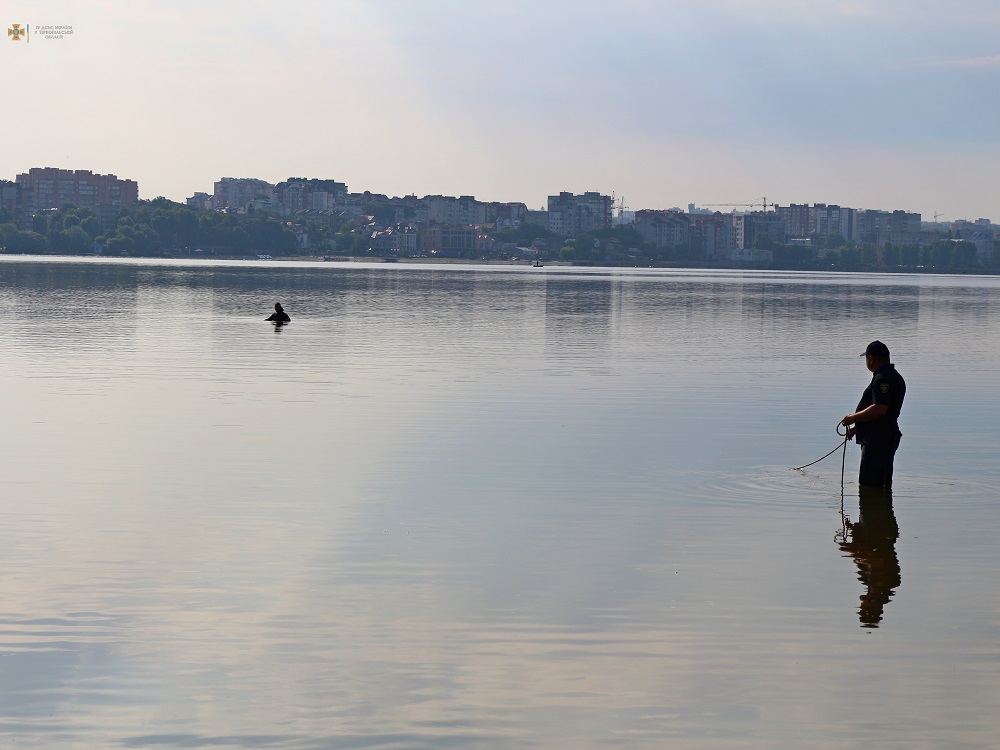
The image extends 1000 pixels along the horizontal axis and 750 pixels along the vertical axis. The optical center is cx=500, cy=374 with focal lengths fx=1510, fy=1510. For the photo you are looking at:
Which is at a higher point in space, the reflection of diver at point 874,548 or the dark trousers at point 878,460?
the dark trousers at point 878,460

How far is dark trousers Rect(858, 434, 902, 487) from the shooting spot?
53.9 feet

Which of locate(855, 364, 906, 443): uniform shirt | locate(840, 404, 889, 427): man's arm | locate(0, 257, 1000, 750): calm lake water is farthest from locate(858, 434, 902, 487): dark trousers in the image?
locate(840, 404, 889, 427): man's arm

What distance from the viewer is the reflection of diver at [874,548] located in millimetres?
11916

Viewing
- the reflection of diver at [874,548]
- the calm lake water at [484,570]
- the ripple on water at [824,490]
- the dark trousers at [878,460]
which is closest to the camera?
the calm lake water at [484,570]

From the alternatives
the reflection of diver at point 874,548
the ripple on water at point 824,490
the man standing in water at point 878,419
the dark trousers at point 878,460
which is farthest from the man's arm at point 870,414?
the ripple on water at point 824,490

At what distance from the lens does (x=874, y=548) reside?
46.4 ft

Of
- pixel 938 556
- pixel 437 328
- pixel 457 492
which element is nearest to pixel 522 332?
pixel 437 328

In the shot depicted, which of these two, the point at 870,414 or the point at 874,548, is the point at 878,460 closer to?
the point at 870,414

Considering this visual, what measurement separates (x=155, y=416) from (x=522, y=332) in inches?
1189

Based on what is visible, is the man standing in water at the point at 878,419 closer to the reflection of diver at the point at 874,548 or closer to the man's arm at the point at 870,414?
the man's arm at the point at 870,414

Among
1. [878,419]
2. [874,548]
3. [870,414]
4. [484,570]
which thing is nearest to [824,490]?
[878,419]

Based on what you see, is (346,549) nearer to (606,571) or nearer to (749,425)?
(606,571)

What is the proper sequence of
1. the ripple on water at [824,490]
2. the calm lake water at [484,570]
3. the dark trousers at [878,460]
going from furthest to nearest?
the ripple on water at [824,490] < the dark trousers at [878,460] < the calm lake water at [484,570]

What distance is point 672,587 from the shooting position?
40.2ft
